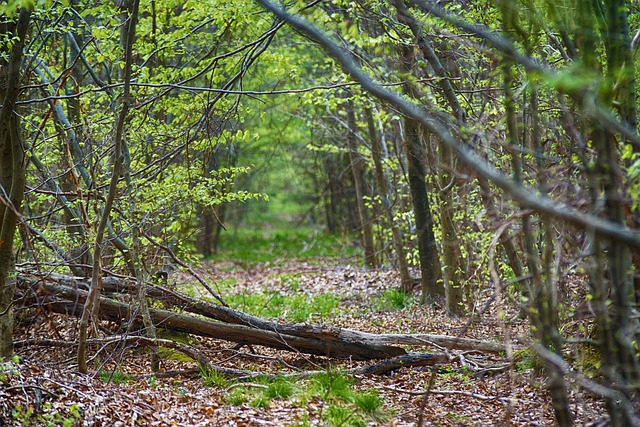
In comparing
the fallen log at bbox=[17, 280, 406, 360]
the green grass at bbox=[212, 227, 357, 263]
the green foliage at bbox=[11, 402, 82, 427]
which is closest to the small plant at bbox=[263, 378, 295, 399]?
the fallen log at bbox=[17, 280, 406, 360]

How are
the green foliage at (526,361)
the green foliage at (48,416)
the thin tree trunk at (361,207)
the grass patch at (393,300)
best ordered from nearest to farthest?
1. the green foliage at (48,416)
2. the green foliage at (526,361)
3. the grass patch at (393,300)
4. the thin tree trunk at (361,207)

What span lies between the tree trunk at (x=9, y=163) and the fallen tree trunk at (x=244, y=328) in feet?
3.37

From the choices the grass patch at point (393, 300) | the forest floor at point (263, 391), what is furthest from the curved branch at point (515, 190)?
the grass patch at point (393, 300)

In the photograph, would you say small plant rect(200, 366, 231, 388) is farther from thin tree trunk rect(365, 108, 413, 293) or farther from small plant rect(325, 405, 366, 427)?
thin tree trunk rect(365, 108, 413, 293)

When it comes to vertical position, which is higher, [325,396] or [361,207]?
[361,207]

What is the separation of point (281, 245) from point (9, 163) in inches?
664

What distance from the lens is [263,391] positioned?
229 inches

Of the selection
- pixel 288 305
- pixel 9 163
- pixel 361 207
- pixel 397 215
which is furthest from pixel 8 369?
pixel 361 207

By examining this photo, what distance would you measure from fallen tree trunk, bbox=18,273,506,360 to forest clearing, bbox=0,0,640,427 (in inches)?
1.1

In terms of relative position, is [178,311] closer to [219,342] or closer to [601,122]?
[219,342]

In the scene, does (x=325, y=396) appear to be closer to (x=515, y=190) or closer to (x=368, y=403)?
(x=368, y=403)

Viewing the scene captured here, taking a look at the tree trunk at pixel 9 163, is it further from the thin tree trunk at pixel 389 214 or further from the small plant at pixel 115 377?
the thin tree trunk at pixel 389 214

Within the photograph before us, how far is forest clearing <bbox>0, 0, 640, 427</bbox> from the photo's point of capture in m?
3.59

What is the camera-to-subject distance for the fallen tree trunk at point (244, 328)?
7.11 metres
